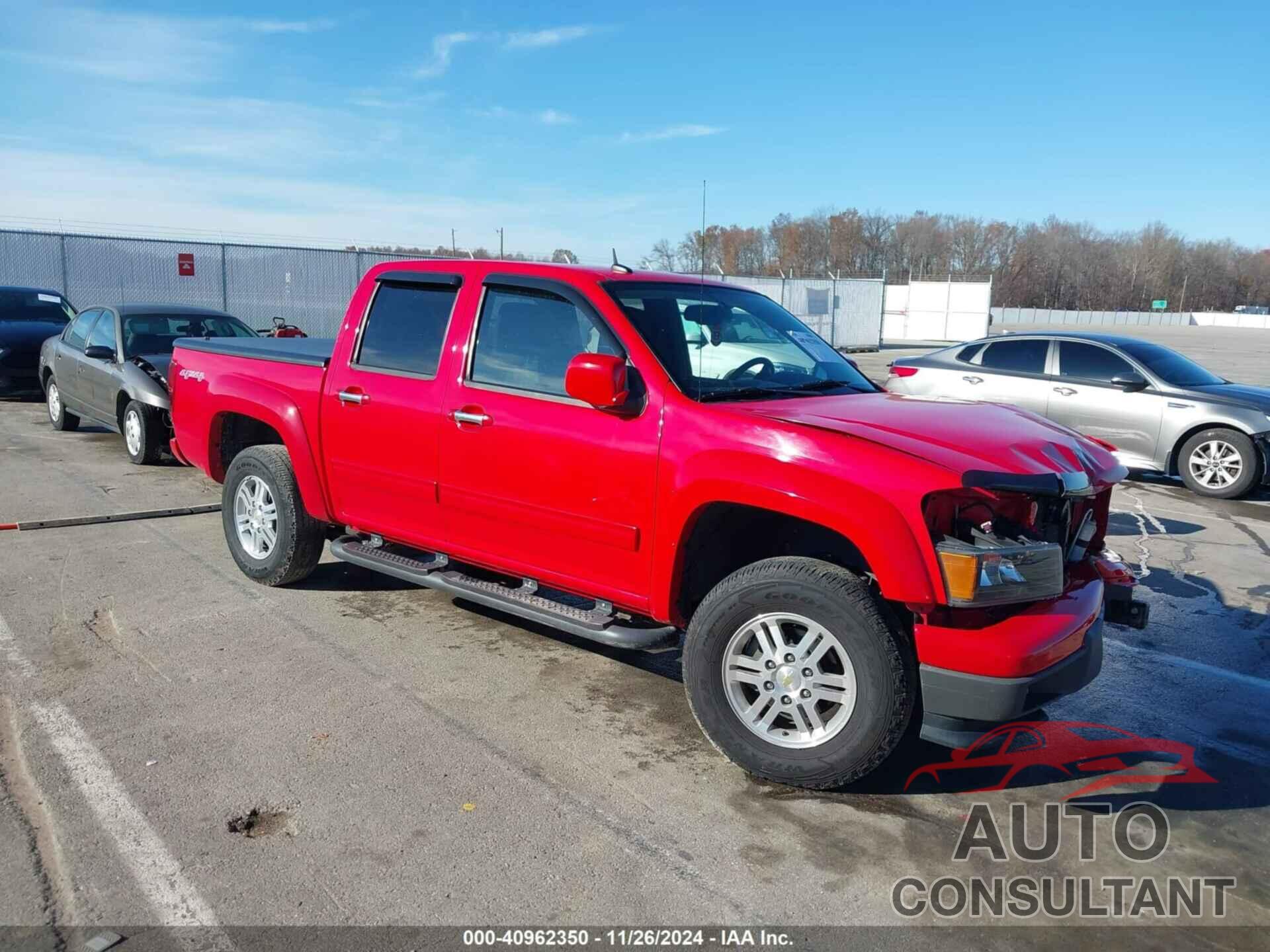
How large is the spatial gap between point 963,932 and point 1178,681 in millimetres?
2685

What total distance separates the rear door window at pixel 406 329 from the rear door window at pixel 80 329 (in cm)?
740

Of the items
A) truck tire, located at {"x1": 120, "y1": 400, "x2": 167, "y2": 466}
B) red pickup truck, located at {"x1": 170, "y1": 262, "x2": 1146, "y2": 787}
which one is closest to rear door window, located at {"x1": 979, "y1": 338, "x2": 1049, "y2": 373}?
red pickup truck, located at {"x1": 170, "y1": 262, "x2": 1146, "y2": 787}

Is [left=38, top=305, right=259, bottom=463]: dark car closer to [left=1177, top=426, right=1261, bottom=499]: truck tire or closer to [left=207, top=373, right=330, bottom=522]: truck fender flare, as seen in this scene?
[left=207, top=373, right=330, bottom=522]: truck fender flare

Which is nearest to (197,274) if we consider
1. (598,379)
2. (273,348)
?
(273,348)

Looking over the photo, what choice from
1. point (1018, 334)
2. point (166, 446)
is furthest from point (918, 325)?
point (166, 446)

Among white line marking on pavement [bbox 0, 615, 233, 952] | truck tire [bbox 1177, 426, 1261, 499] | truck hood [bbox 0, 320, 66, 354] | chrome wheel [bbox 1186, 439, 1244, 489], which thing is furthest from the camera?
truck hood [bbox 0, 320, 66, 354]

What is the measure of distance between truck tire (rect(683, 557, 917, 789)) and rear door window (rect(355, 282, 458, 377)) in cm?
207

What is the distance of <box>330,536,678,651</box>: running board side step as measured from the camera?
13.3 feet

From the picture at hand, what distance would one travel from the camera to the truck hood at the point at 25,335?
14031mm

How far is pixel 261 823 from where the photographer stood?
3.34m

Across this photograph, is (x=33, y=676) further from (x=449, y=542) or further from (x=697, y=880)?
(x=697, y=880)

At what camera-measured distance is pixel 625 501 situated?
13.2 ft

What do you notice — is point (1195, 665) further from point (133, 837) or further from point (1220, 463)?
point (1220, 463)

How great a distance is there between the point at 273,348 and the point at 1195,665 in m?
5.57
